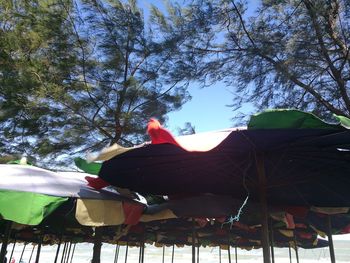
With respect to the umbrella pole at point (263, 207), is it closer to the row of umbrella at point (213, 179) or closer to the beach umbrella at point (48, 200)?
the row of umbrella at point (213, 179)

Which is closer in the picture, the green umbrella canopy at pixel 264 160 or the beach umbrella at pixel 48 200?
the green umbrella canopy at pixel 264 160

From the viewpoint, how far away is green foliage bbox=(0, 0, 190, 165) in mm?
7016

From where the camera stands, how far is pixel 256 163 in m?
2.98

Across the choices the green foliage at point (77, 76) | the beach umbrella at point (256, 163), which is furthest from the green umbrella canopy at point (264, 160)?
the green foliage at point (77, 76)

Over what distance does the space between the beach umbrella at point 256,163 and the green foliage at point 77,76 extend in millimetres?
3323

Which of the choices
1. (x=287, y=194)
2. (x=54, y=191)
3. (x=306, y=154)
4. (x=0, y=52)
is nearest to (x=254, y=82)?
(x=287, y=194)

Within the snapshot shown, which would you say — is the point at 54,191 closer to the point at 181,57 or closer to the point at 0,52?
the point at 181,57

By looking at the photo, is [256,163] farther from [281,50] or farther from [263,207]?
[281,50]

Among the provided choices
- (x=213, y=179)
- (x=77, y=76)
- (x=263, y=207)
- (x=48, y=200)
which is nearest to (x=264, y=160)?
(x=263, y=207)

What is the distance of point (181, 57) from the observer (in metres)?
6.83

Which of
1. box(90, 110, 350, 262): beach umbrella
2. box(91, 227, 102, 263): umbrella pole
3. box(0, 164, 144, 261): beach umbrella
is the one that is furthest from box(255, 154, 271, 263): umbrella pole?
box(91, 227, 102, 263): umbrella pole

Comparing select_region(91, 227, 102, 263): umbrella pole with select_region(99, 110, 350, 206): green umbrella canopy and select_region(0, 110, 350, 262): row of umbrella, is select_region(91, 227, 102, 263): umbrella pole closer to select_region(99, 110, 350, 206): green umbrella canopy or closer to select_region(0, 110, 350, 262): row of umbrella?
select_region(0, 110, 350, 262): row of umbrella

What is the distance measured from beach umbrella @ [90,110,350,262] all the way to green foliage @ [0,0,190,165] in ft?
10.9

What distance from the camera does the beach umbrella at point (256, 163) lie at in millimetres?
2283
